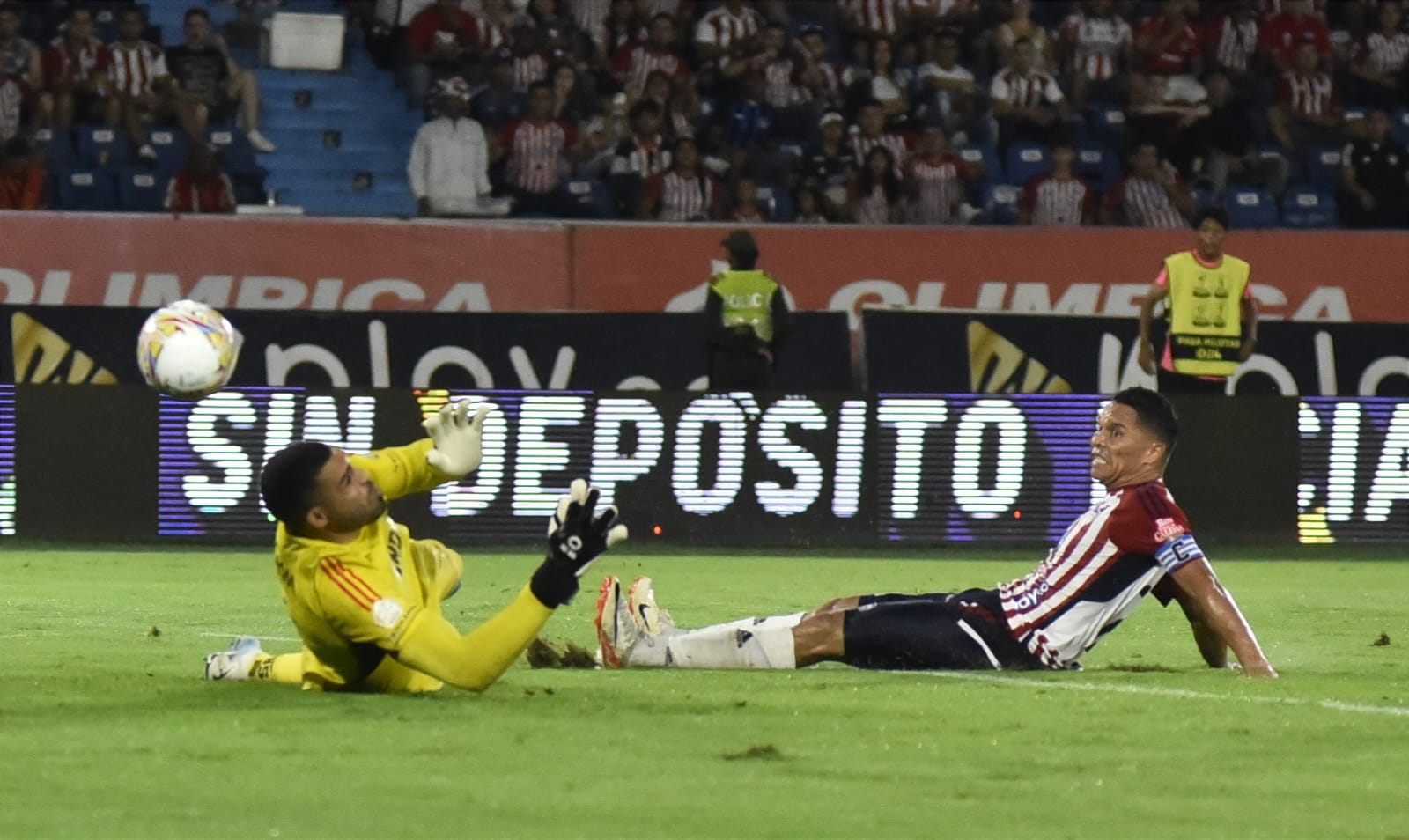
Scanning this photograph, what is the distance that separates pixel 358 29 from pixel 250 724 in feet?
52.0

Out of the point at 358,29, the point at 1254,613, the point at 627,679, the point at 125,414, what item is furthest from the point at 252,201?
the point at 627,679

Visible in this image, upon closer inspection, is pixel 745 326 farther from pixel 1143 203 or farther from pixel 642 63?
pixel 1143 203

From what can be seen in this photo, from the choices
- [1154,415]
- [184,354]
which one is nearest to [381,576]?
[1154,415]

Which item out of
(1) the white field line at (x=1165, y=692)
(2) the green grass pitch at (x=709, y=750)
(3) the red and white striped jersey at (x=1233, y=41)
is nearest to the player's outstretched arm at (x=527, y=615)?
(2) the green grass pitch at (x=709, y=750)

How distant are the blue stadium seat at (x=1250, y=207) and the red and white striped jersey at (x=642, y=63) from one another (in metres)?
5.05

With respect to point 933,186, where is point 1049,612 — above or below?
below

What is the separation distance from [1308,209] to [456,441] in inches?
609

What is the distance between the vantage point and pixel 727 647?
8453mm

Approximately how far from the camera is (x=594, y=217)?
2016cm

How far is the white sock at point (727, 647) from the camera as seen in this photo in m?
8.42

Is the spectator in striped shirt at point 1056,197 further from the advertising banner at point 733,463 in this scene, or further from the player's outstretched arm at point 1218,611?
the player's outstretched arm at point 1218,611

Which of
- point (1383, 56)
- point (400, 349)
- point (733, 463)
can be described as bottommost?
point (733, 463)

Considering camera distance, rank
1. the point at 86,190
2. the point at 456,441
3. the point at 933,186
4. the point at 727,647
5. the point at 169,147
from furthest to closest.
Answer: the point at 933,186 → the point at 169,147 → the point at 86,190 → the point at 727,647 → the point at 456,441

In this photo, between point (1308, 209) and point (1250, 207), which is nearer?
point (1250, 207)
